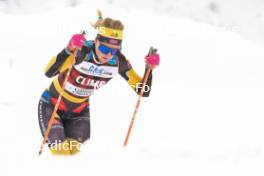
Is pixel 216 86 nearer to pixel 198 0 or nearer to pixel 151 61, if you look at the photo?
pixel 151 61

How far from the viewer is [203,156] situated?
6617 mm

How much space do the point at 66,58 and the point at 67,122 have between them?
3.78ft

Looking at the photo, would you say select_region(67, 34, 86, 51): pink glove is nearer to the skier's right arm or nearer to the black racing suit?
the skier's right arm

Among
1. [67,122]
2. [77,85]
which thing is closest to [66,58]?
[77,85]

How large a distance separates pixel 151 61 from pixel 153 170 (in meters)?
1.50

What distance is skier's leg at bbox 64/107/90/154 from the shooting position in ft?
20.8

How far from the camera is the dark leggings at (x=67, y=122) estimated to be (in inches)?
246

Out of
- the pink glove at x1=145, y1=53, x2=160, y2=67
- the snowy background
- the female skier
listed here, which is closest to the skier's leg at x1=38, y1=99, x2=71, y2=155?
the female skier

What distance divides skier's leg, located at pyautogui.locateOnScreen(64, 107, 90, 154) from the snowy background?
147 millimetres

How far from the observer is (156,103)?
10891 millimetres

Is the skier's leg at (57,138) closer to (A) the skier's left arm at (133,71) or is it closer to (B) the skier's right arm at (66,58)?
(B) the skier's right arm at (66,58)
